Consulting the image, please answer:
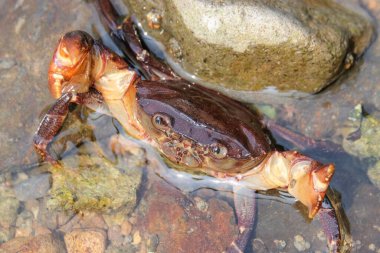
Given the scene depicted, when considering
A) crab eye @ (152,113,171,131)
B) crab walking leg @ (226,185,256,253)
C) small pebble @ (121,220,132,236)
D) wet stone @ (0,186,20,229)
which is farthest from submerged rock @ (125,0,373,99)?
wet stone @ (0,186,20,229)

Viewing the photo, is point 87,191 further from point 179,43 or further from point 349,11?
point 349,11

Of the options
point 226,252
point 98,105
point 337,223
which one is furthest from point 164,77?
point 337,223

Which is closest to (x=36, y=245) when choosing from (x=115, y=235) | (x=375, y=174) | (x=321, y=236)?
(x=115, y=235)

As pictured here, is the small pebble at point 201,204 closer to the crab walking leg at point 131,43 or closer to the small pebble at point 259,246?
the small pebble at point 259,246

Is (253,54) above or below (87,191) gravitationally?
above

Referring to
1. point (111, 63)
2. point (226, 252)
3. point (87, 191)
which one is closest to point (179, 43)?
point (111, 63)

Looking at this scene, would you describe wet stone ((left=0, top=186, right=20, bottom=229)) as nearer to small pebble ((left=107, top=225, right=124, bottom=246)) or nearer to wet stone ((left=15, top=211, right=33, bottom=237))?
wet stone ((left=15, top=211, right=33, bottom=237))

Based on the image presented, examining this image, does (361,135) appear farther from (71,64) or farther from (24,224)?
(24,224)

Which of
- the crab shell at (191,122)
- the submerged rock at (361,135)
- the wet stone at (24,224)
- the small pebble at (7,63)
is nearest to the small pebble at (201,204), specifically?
the crab shell at (191,122)

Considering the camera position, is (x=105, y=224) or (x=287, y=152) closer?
(x=287, y=152)

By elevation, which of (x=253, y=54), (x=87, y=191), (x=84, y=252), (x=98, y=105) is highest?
(x=253, y=54)
